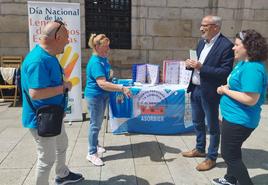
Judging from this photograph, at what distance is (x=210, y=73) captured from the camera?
10.8 ft

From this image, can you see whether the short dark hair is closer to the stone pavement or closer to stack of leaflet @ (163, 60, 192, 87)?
the stone pavement

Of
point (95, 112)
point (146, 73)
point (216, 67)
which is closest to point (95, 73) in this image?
point (95, 112)

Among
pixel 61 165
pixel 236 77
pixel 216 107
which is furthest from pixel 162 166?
pixel 236 77

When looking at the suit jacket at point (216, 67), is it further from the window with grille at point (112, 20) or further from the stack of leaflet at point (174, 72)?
the window with grille at point (112, 20)

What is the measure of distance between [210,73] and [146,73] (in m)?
2.05

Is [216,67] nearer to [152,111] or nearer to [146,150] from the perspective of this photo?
[146,150]

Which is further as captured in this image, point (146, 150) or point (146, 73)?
point (146, 73)

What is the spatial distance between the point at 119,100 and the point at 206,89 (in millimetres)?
1744

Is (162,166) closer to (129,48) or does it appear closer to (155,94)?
(155,94)

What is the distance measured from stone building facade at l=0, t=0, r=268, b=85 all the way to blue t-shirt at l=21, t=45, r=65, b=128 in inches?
214

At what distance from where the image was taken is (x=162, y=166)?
3707mm

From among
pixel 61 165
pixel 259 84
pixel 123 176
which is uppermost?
pixel 259 84

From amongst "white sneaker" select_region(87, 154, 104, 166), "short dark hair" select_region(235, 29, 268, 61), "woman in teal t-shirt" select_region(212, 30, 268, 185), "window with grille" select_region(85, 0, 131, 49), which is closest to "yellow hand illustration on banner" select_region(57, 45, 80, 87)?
"white sneaker" select_region(87, 154, 104, 166)

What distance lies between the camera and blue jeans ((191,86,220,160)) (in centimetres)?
347
